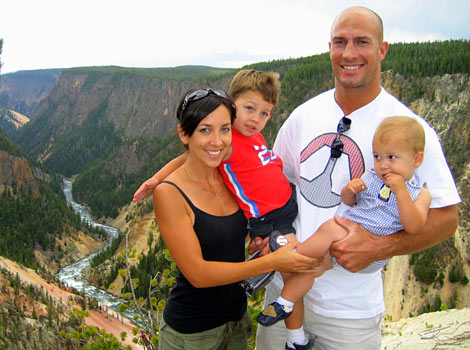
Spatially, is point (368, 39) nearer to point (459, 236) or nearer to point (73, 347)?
point (73, 347)

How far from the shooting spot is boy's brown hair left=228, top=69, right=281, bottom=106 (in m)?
4.19

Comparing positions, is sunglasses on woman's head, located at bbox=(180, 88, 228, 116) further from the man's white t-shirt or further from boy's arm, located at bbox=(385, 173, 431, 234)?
boy's arm, located at bbox=(385, 173, 431, 234)

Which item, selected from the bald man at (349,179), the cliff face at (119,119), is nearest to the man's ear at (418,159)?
the bald man at (349,179)

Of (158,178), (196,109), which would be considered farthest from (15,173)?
(196,109)

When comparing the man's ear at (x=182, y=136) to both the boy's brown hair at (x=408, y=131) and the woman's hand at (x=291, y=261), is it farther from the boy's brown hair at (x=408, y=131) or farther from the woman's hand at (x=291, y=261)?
the boy's brown hair at (x=408, y=131)

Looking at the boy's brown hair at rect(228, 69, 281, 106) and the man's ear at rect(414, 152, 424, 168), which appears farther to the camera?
the boy's brown hair at rect(228, 69, 281, 106)

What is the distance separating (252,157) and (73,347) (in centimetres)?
774

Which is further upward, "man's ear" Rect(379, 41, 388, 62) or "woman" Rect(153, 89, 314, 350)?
"man's ear" Rect(379, 41, 388, 62)

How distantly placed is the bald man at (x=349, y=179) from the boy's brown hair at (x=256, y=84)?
0.57 m

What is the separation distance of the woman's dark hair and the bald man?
1074 millimetres

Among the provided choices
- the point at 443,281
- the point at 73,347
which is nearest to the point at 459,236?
the point at 443,281

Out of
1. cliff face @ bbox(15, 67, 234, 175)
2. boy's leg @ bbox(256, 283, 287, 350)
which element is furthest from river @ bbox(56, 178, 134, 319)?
cliff face @ bbox(15, 67, 234, 175)

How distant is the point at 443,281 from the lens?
2547 centimetres

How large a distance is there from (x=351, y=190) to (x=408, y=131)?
70 cm
